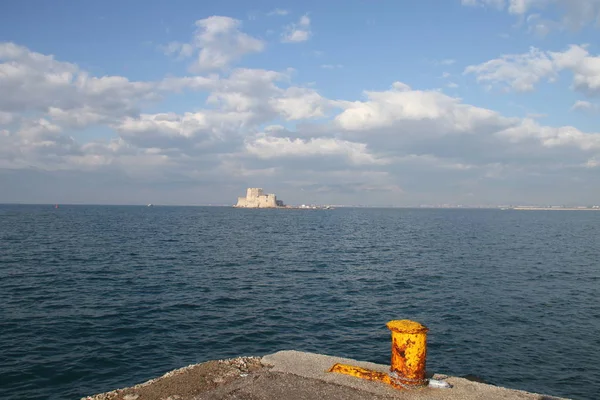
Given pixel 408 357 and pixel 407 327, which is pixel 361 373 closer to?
pixel 408 357

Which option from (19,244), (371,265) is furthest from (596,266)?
(19,244)

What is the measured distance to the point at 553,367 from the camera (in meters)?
15.6

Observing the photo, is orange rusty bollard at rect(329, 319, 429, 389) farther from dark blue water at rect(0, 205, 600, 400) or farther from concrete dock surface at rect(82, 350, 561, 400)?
dark blue water at rect(0, 205, 600, 400)

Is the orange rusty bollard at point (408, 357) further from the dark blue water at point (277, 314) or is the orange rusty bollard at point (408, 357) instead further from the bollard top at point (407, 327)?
the dark blue water at point (277, 314)

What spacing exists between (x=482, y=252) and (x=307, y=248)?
21455 mm

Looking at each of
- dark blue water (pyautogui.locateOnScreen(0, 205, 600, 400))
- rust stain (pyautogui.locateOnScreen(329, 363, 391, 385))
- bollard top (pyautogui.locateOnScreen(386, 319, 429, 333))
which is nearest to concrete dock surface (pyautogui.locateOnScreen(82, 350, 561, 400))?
rust stain (pyautogui.locateOnScreen(329, 363, 391, 385))

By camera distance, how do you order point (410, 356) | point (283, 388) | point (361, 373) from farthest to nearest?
point (361, 373) → point (410, 356) → point (283, 388)

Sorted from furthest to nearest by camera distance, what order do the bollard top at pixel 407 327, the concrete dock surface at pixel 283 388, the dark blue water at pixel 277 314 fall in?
1. the dark blue water at pixel 277 314
2. the bollard top at pixel 407 327
3. the concrete dock surface at pixel 283 388

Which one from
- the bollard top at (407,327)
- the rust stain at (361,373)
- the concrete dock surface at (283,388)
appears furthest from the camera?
the rust stain at (361,373)

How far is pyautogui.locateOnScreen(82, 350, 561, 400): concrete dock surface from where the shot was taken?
7.59 metres

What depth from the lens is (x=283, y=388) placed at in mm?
7836

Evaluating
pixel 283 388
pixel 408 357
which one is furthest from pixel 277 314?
pixel 408 357

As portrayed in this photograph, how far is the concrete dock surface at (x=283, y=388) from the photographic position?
24.9 feet

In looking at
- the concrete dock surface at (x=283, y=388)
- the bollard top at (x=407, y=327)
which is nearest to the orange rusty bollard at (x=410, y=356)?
the bollard top at (x=407, y=327)
